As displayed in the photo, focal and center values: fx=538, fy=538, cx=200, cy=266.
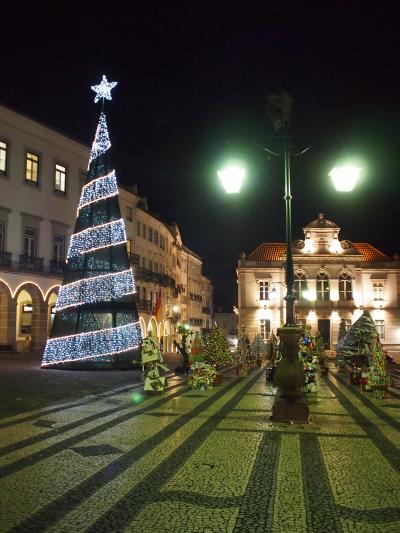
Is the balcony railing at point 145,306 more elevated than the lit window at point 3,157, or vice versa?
the lit window at point 3,157

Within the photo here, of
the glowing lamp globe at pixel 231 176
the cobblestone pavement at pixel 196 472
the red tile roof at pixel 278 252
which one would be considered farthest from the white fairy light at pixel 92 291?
the red tile roof at pixel 278 252

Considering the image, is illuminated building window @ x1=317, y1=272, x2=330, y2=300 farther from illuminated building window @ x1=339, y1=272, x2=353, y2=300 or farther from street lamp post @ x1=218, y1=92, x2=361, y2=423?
street lamp post @ x1=218, y1=92, x2=361, y2=423

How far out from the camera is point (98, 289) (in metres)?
22.3

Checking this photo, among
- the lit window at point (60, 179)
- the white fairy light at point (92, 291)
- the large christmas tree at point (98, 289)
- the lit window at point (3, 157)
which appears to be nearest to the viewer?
the large christmas tree at point (98, 289)

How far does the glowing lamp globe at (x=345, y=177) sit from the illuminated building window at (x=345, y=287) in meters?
49.8

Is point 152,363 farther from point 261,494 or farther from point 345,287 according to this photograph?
point 345,287

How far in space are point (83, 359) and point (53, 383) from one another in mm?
5178

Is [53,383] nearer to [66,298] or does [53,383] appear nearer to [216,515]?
[66,298]

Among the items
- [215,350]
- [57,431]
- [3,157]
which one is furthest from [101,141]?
[57,431]

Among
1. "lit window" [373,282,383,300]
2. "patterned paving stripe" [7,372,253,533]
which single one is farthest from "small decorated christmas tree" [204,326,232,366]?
"lit window" [373,282,383,300]

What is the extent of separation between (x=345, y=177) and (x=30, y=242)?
A: 85.4ft

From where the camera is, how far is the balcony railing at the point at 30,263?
30750 millimetres

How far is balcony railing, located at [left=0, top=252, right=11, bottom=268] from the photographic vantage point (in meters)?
29.4

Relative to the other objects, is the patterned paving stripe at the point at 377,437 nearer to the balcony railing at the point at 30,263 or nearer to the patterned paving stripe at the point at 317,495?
the patterned paving stripe at the point at 317,495
